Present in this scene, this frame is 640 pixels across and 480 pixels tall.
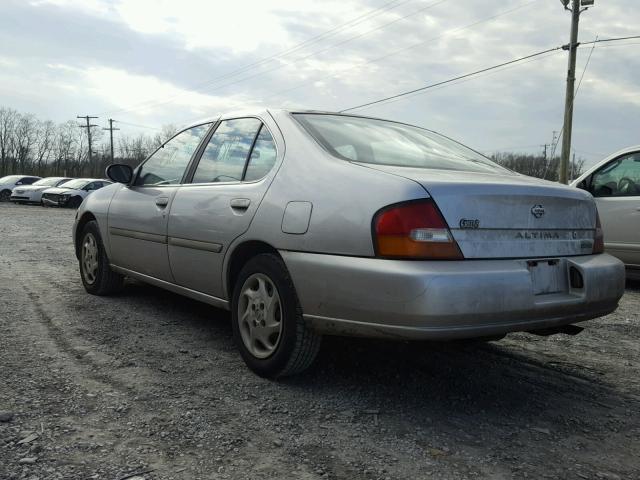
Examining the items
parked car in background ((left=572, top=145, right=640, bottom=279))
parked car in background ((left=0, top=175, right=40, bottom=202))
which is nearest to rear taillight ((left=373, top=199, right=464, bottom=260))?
parked car in background ((left=572, top=145, right=640, bottom=279))

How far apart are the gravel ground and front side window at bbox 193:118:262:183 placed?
3.72 feet

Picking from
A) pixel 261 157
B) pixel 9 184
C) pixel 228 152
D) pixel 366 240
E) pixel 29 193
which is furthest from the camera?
pixel 9 184

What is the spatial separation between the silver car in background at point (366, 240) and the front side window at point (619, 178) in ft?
12.4

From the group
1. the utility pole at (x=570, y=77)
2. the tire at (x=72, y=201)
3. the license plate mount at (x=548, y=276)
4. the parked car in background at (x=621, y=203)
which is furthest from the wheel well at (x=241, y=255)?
the tire at (x=72, y=201)

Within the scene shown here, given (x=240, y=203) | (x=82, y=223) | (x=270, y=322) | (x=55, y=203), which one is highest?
(x=240, y=203)

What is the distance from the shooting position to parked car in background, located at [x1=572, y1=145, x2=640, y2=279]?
6664mm

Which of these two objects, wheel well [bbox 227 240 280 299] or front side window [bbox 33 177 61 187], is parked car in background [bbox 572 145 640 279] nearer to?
wheel well [bbox 227 240 280 299]

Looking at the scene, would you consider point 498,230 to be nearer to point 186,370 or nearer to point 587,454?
point 587,454

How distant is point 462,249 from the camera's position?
8.64ft

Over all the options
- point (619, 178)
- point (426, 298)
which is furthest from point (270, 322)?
point (619, 178)

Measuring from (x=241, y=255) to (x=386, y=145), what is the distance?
3.51 ft

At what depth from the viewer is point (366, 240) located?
265 cm

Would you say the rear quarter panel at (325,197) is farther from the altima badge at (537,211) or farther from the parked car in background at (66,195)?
the parked car in background at (66,195)

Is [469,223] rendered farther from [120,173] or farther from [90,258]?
[90,258]
